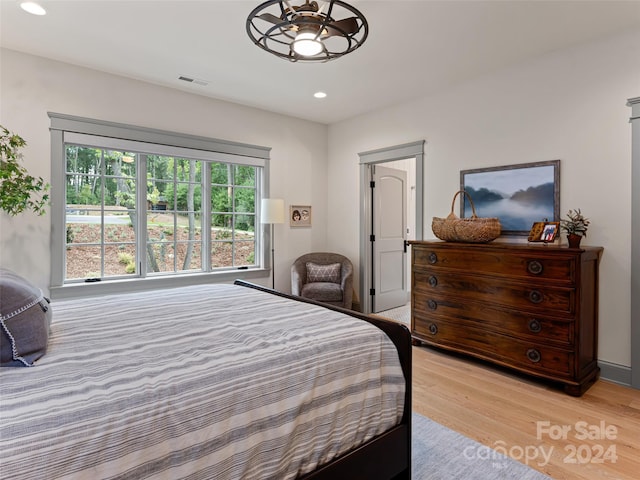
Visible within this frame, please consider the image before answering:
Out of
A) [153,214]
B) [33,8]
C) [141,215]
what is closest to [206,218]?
[153,214]

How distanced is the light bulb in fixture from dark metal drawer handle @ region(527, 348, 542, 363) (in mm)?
2754

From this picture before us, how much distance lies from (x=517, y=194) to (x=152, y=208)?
3823 millimetres

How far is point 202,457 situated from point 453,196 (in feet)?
11.5

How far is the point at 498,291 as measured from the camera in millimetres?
2986

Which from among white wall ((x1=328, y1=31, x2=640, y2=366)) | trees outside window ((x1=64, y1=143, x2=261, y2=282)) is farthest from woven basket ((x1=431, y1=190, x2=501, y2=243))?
trees outside window ((x1=64, y1=143, x2=261, y2=282))

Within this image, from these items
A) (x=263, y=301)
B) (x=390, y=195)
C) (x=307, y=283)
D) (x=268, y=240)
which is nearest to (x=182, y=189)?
(x=268, y=240)

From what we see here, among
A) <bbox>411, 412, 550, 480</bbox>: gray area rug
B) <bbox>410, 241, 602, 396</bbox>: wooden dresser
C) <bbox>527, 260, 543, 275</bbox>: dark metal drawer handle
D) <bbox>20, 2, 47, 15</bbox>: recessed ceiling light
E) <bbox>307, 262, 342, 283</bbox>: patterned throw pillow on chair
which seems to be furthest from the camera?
<bbox>307, 262, 342, 283</bbox>: patterned throw pillow on chair

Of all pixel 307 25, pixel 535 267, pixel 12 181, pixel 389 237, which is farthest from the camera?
pixel 389 237

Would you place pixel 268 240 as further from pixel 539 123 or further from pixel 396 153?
pixel 539 123

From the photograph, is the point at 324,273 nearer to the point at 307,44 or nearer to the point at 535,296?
the point at 535,296

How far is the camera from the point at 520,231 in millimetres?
3279

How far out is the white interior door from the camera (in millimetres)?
5004

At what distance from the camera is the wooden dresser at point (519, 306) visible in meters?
2.60

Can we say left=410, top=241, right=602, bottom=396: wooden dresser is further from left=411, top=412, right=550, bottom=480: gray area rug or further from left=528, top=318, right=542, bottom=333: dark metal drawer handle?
left=411, top=412, right=550, bottom=480: gray area rug
